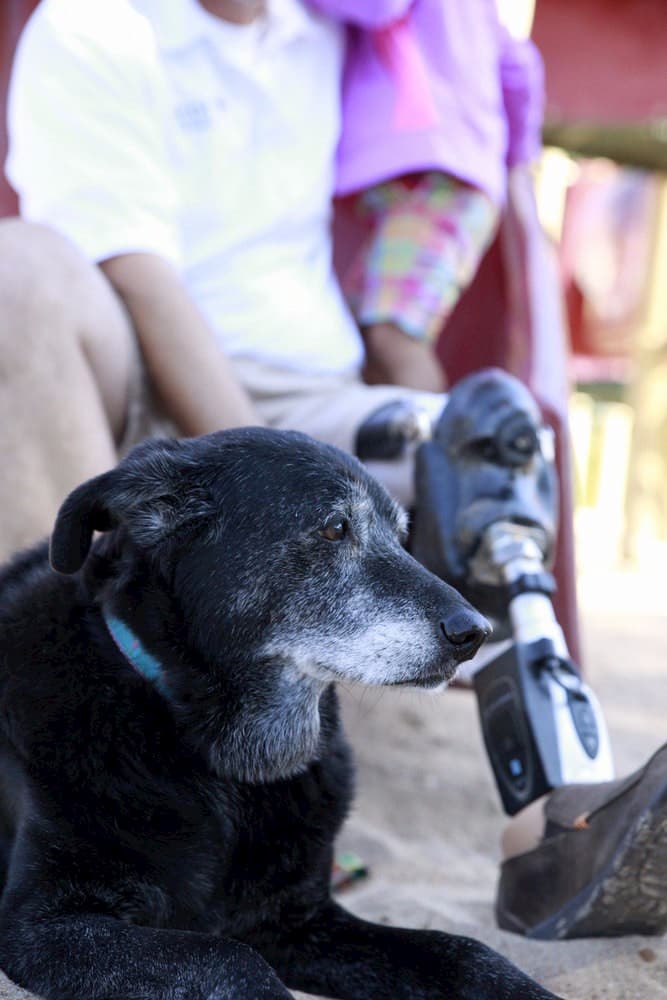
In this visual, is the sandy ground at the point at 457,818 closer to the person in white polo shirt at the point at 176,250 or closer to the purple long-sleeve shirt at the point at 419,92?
the person in white polo shirt at the point at 176,250

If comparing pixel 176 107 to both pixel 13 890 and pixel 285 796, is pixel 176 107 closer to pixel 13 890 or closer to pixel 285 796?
pixel 285 796

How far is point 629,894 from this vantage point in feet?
4.82

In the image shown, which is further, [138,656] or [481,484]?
[481,484]

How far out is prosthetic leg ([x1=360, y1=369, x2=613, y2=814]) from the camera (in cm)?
172

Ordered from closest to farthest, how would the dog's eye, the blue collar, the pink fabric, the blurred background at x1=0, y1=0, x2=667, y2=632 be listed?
the blue collar → the dog's eye → the pink fabric → the blurred background at x1=0, y1=0, x2=667, y2=632

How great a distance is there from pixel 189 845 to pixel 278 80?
176 centimetres

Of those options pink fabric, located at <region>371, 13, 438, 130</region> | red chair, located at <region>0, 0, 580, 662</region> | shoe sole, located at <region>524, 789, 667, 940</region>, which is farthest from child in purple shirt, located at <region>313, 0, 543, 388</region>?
shoe sole, located at <region>524, 789, 667, 940</region>

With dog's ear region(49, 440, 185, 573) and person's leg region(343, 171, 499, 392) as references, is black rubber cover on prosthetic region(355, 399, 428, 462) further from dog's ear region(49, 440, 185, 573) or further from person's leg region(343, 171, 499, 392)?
dog's ear region(49, 440, 185, 573)

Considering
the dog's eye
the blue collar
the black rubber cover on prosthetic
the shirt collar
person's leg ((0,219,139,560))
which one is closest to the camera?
the blue collar

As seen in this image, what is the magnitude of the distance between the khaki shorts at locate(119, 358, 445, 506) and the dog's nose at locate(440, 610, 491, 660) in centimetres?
55

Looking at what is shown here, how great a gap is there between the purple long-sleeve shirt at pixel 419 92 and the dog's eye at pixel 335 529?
1226mm

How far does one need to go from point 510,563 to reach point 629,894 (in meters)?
0.58

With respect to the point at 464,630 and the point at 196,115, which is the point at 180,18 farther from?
the point at 464,630

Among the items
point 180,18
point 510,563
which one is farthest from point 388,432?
point 180,18
